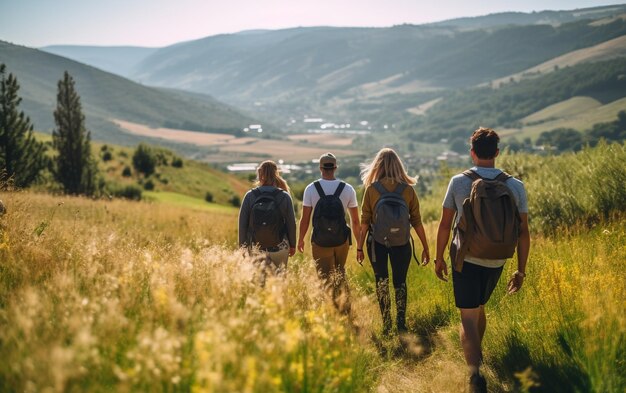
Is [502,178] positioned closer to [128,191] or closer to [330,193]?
[330,193]

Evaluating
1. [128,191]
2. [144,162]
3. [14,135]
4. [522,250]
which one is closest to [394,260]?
[522,250]

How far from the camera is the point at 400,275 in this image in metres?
6.00

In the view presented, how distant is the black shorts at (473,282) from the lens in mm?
4492

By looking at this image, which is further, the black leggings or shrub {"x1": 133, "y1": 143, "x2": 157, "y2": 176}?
shrub {"x1": 133, "y1": 143, "x2": 157, "y2": 176}

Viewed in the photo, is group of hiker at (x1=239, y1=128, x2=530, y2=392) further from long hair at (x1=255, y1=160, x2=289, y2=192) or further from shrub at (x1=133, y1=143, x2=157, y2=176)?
shrub at (x1=133, y1=143, x2=157, y2=176)

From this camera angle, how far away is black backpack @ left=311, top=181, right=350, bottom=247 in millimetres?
6199

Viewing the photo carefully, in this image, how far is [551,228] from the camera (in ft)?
31.7

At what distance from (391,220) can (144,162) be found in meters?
45.7

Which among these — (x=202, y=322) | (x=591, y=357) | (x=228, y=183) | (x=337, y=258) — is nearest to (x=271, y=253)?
(x=337, y=258)

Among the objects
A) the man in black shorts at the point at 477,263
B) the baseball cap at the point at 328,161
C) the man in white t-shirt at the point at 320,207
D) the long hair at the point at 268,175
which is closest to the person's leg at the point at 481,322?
the man in black shorts at the point at 477,263

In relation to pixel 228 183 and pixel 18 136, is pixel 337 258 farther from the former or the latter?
pixel 228 183

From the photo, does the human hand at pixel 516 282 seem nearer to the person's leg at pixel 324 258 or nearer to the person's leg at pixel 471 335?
the person's leg at pixel 471 335

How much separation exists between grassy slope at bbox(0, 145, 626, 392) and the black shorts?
0.68 meters

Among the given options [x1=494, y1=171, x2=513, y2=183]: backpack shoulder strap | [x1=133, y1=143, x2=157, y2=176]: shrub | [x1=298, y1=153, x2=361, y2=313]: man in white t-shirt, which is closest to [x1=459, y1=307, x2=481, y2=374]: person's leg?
[x1=494, y1=171, x2=513, y2=183]: backpack shoulder strap
